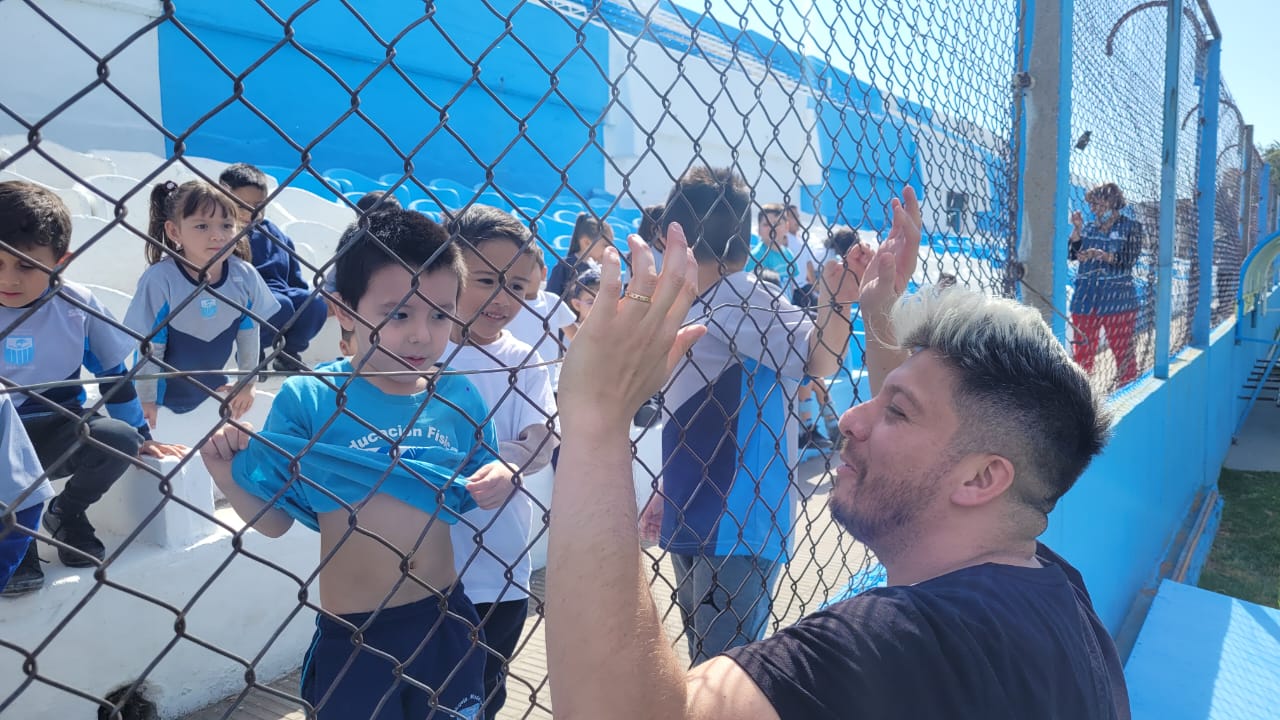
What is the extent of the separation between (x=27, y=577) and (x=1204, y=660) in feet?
14.8

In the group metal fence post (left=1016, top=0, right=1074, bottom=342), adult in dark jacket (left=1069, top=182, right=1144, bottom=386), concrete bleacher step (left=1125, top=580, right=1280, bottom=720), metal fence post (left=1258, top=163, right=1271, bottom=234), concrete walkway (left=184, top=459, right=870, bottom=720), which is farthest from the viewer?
metal fence post (left=1258, top=163, right=1271, bottom=234)

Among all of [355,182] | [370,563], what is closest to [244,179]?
[370,563]

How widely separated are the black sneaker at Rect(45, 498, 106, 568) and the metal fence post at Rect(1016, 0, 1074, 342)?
11.4ft

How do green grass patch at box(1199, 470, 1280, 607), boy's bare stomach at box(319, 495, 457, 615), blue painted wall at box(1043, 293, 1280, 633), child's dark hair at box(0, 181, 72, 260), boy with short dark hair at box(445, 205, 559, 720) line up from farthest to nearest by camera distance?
green grass patch at box(1199, 470, 1280, 607), blue painted wall at box(1043, 293, 1280, 633), boy with short dark hair at box(445, 205, 559, 720), child's dark hair at box(0, 181, 72, 260), boy's bare stomach at box(319, 495, 457, 615)

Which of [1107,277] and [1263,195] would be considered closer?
[1107,277]

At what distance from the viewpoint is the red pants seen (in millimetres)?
3951

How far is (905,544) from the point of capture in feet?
4.64

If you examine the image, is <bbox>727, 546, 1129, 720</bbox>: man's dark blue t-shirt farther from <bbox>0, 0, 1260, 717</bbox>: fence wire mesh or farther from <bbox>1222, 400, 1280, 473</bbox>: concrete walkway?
<bbox>1222, 400, 1280, 473</bbox>: concrete walkway

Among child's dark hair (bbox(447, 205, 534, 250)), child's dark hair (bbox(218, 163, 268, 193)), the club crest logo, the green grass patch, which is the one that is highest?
child's dark hair (bbox(218, 163, 268, 193))

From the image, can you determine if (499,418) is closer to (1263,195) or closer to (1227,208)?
(1227,208)

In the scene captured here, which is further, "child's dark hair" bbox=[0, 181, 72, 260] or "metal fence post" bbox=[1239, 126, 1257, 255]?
"metal fence post" bbox=[1239, 126, 1257, 255]

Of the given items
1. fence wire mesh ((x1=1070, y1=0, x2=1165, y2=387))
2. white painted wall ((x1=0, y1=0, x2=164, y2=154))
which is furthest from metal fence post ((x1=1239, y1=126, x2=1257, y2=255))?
white painted wall ((x1=0, y1=0, x2=164, y2=154))

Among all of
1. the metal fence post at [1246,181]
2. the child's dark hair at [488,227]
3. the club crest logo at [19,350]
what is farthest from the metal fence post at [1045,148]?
the metal fence post at [1246,181]

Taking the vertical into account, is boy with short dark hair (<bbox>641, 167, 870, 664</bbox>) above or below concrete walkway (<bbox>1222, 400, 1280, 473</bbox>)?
above
